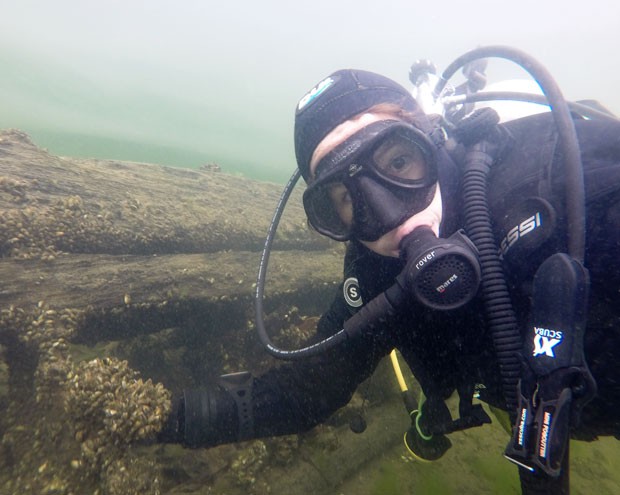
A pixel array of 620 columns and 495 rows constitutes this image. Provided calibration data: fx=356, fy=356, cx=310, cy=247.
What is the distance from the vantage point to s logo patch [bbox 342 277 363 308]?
311 centimetres

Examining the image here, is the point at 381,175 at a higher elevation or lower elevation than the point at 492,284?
higher

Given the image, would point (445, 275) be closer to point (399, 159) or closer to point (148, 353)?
point (399, 159)

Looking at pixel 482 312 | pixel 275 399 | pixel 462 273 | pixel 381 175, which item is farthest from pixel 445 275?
pixel 275 399

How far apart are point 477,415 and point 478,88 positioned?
14.5ft

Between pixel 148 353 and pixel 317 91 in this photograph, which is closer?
pixel 317 91

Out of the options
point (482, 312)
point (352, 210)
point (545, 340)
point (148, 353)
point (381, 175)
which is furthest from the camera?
point (148, 353)

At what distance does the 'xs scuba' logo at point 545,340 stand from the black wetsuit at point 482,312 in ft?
1.37

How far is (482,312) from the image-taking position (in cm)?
254

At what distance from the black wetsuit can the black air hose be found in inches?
5.9

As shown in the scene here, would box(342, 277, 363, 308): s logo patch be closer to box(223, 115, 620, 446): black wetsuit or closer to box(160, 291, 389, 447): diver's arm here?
box(223, 115, 620, 446): black wetsuit

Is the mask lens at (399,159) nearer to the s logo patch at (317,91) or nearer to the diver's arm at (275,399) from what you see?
the s logo patch at (317,91)

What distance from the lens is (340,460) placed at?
4.23m

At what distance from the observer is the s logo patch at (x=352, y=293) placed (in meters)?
3.11

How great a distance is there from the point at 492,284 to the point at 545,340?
0.40 meters
